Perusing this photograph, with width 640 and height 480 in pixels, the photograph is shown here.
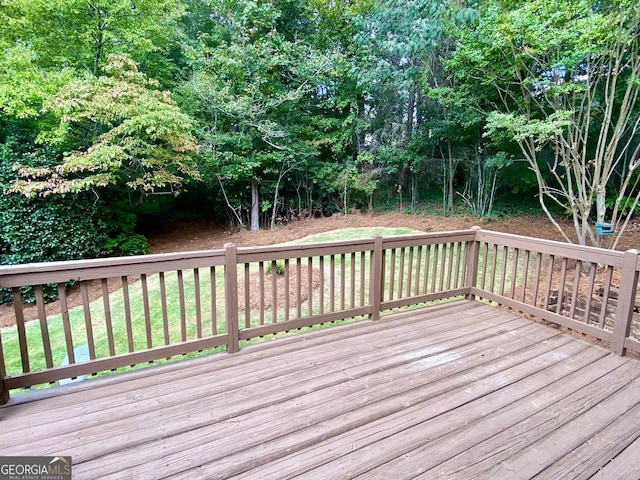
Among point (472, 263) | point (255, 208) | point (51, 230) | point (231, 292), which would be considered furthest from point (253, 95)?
point (231, 292)

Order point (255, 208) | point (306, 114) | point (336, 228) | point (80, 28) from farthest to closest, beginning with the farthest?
point (255, 208)
point (306, 114)
point (336, 228)
point (80, 28)

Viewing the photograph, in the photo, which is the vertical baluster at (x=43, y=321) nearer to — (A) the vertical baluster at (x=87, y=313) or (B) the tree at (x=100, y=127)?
(A) the vertical baluster at (x=87, y=313)

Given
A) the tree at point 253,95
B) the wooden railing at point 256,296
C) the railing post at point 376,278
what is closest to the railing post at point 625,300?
the wooden railing at point 256,296

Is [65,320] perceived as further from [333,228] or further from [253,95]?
[253,95]

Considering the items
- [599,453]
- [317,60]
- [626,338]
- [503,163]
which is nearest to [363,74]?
[317,60]

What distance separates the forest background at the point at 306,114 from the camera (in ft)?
16.8

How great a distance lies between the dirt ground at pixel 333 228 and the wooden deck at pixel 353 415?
5385 mm

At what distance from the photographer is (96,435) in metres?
1.76

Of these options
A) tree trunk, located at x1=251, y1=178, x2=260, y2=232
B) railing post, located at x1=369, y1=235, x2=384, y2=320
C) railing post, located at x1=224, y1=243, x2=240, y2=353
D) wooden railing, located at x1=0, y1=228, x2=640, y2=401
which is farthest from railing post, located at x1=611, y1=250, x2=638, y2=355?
tree trunk, located at x1=251, y1=178, x2=260, y2=232

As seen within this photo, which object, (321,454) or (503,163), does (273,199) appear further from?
(321,454)

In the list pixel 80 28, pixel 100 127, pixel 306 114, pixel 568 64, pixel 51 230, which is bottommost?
pixel 51 230

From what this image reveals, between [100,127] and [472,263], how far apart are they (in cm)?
771

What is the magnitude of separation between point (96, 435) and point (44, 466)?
22 centimetres

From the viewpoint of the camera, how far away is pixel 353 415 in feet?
6.27
